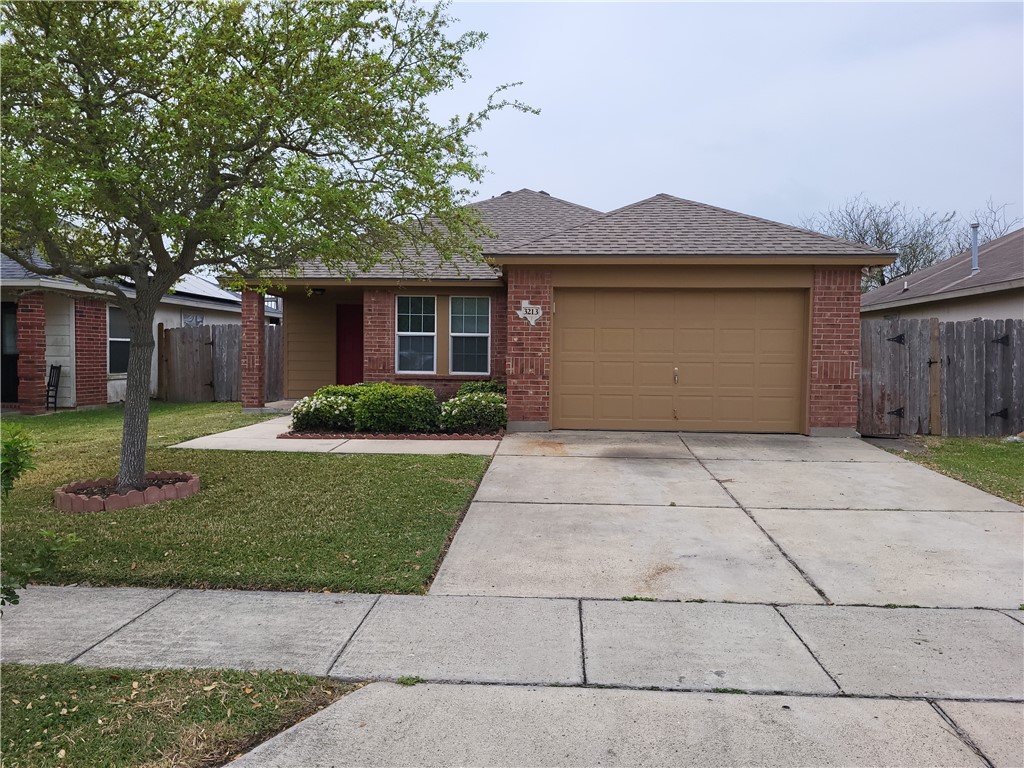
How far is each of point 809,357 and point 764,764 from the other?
961cm

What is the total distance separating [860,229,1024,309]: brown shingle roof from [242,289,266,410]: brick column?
43.5 feet

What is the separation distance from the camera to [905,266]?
35.3 metres

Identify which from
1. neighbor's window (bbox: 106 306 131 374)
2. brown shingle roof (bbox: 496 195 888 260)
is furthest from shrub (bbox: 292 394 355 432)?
neighbor's window (bbox: 106 306 131 374)

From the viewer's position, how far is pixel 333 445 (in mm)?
10320

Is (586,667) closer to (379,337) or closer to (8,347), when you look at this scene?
(379,337)

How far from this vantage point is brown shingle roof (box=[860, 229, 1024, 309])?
543 inches

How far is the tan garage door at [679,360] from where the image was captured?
11578 millimetres

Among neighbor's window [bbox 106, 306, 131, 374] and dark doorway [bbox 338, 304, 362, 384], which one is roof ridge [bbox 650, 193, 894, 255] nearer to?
dark doorway [bbox 338, 304, 362, 384]

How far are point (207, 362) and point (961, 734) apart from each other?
692 inches

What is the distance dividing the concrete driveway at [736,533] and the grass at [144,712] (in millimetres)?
1524

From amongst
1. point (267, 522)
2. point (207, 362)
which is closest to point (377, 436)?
point (267, 522)

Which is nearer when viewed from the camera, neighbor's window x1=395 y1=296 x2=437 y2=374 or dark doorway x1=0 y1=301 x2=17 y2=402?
neighbor's window x1=395 y1=296 x2=437 y2=374

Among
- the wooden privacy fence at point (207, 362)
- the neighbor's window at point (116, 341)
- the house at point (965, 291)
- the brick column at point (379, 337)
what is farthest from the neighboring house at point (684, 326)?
the neighbor's window at point (116, 341)

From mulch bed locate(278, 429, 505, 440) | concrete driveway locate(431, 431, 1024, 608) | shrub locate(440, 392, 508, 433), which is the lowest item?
concrete driveway locate(431, 431, 1024, 608)
